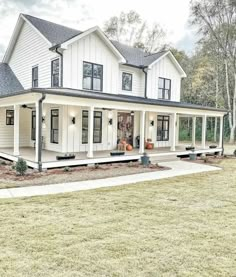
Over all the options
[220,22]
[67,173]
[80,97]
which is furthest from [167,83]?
[220,22]

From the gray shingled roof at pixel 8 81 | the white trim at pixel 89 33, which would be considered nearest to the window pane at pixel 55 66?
the white trim at pixel 89 33

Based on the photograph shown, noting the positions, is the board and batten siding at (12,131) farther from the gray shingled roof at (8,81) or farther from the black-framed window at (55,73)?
the black-framed window at (55,73)

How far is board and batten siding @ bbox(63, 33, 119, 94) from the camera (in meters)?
14.5

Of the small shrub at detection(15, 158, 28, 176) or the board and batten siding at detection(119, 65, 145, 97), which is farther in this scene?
the board and batten siding at detection(119, 65, 145, 97)

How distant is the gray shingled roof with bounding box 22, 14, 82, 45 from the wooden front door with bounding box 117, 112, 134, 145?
5421 mm

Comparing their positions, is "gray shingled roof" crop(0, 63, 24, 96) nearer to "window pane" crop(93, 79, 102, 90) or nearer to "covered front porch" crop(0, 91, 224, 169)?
"covered front porch" crop(0, 91, 224, 169)

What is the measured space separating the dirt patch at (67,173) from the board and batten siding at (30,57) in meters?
5.81

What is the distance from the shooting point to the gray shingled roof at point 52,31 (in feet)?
50.9

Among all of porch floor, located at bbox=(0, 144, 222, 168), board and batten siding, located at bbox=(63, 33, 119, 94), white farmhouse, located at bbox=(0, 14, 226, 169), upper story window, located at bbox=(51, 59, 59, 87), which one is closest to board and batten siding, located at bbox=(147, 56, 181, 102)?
white farmhouse, located at bbox=(0, 14, 226, 169)

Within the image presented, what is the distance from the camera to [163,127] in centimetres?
1980

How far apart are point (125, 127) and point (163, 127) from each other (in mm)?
3515

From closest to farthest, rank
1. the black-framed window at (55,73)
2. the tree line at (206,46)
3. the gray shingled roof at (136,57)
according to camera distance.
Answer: the black-framed window at (55,73) → the gray shingled roof at (136,57) → the tree line at (206,46)

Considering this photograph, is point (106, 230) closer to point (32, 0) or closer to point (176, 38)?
point (32, 0)

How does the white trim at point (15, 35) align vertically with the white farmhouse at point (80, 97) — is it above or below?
above
